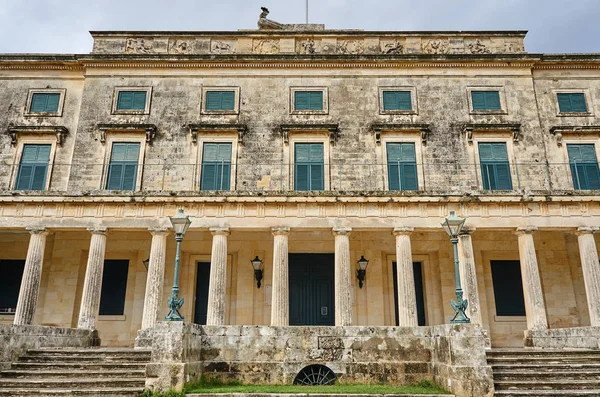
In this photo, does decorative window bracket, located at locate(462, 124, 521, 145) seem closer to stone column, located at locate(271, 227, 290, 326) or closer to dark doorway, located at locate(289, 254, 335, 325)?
dark doorway, located at locate(289, 254, 335, 325)

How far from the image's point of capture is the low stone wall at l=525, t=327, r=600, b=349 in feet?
44.5

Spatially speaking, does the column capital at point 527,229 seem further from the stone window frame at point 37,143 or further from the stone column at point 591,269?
the stone window frame at point 37,143

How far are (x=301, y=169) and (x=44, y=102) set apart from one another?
39.6ft

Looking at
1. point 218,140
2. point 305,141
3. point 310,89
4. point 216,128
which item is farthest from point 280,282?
point 310,89

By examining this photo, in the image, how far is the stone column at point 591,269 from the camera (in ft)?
56.2

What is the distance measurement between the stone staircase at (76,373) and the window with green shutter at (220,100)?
1194 centimetres

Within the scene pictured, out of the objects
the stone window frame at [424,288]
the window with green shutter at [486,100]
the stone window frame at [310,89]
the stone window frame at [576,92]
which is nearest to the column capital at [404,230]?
the stone window frame at [424,288]

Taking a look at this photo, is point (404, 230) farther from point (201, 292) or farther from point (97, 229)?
point (97, 229)

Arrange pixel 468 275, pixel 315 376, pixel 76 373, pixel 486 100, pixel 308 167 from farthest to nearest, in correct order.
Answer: pixel 486 100 → pixel 308 167 → pixel 468 275 → pixel 76 373 → pixel 315 376

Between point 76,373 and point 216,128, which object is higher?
point 216,128

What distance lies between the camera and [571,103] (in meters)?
22.1

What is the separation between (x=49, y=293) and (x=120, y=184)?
5310 millimetres

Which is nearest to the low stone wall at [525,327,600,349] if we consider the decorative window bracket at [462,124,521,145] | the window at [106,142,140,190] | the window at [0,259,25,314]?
the decorative window bracket at [462,124,521,145]

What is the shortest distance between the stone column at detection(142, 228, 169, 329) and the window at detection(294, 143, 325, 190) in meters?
5.98
